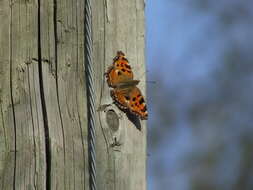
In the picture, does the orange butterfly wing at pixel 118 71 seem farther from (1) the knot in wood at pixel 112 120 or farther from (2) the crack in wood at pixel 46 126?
(2) the crack in wood at pixel 46 126

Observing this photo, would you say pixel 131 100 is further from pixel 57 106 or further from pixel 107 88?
pixel 57 106

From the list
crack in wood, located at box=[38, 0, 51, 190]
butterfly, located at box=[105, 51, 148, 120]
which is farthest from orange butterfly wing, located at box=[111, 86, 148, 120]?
crack in wood, located at box=[38, 0, 51, 190]

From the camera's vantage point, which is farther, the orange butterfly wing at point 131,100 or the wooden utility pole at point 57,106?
the orange butterfly wing at point 131,100

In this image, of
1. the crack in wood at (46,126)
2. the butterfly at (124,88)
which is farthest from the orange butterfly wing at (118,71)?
the crack in wood at (46,126)

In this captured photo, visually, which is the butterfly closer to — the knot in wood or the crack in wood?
the knot in wood

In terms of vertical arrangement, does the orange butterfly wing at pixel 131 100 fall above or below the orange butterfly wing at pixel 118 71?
below

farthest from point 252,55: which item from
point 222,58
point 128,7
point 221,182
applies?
point 128,7

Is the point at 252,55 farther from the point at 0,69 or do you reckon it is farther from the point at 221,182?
the point at 0,69
